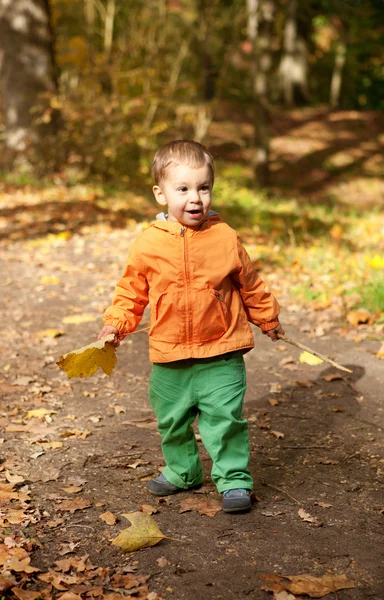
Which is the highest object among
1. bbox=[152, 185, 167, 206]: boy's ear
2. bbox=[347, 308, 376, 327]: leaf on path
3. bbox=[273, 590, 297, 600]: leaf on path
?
bbox=[152, 185, 167, 206]: boy's ear

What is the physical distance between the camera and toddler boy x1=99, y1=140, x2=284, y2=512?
3.22 meters

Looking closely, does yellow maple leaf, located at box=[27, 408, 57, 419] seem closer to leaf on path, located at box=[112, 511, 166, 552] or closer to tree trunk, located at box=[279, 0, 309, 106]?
leaf on path, located at box=[112, 511, 166, 552]

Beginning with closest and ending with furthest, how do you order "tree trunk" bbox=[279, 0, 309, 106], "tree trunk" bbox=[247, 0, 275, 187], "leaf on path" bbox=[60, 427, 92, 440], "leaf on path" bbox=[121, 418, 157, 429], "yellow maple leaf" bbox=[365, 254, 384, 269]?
"leaf on path" bbox=[60, 427, 92, 440], "leaf on path" bbox=[121, 418, 157, 429], "yellow maple leaf" bbox=[365, 254, 384, 269], "tree trunk" bbox=[247, 0, 275, 187], "tree trunk" bbox=[279, 0, 309, 106]

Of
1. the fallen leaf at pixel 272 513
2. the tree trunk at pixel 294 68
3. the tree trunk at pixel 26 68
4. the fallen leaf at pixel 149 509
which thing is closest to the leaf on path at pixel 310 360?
the fallen leaf at pixel 272 513

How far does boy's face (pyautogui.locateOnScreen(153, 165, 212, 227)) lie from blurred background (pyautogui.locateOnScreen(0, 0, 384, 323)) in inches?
123

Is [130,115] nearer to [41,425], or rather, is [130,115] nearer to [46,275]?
[46,275]

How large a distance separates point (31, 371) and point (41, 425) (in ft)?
3.18

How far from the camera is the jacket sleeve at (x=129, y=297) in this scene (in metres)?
3.33

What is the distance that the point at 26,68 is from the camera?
12289 millimetres

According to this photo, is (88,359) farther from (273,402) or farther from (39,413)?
(273,402)

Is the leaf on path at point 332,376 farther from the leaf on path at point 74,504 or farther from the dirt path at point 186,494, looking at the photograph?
the leaf on path at point 74,504

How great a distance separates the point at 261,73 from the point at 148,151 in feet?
8.91

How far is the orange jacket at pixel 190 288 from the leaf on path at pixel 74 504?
74 centimetres

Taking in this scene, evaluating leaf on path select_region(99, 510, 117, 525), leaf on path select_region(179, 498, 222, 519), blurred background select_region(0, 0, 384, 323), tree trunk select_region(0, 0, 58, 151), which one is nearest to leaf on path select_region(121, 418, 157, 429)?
leaf on path select_region(179, 498, 222, 519)
